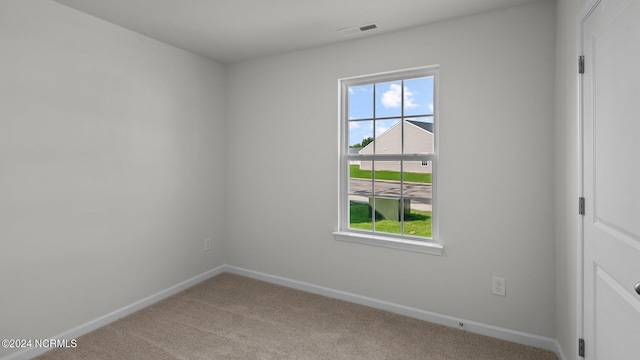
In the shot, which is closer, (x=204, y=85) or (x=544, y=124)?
(x=544, y=124)

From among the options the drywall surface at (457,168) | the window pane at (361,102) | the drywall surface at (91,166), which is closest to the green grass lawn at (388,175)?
the drywall surface at (457,168)

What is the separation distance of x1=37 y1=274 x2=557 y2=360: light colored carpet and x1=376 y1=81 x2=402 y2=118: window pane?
5.91 ft

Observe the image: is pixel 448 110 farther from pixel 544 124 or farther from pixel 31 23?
pixel 31 23

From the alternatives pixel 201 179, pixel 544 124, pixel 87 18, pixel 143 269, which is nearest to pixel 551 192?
pixel 544 124

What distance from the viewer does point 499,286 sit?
2.35 meters

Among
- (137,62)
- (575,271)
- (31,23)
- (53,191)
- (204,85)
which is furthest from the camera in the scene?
(204,85)

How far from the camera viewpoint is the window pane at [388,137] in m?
2.82

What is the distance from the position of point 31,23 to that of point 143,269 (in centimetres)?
206

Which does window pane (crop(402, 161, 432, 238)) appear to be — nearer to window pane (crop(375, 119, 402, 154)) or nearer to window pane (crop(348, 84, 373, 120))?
window pane (crop(375, 119, 402, 154))

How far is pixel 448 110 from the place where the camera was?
8.23 feet

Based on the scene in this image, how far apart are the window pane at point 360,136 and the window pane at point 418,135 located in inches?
13.5

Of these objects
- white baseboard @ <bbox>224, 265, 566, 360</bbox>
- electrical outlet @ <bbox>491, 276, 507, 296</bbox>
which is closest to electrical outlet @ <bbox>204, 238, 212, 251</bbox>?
white baseboard @ <bbox>224, 265, 566, 360</bbox>

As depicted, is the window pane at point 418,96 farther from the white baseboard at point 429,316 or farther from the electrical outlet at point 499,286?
the white baseboard at point 429,316

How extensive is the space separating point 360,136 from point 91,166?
2296 millimetres
